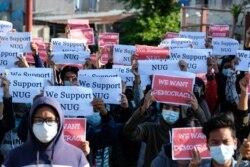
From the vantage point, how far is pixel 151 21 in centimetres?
2714

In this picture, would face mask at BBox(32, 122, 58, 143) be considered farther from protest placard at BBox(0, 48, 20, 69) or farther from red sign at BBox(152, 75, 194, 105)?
protest placard at BBox(0, 48, 20, 69)

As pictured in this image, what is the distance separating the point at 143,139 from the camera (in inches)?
231

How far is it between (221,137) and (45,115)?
111cm

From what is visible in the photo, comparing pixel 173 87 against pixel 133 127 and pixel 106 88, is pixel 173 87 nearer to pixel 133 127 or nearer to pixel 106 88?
pixel 133 127

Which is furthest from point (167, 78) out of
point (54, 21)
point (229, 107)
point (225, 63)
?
point (54, 21)

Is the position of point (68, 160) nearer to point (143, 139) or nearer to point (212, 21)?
point (143, 139)

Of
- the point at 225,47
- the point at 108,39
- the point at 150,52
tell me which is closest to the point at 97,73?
the point at 150,52

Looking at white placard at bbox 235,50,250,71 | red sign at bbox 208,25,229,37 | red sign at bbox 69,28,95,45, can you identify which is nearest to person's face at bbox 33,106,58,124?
white placard at bbox 235,50,250,71

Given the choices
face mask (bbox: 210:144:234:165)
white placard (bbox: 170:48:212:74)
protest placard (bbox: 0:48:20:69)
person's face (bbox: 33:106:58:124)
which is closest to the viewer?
face mask (bbox: 210:144:234:165)

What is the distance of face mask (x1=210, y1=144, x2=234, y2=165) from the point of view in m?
4.32

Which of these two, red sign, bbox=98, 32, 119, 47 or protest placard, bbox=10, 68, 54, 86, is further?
red sign, bbox=98, 32, 119, 47

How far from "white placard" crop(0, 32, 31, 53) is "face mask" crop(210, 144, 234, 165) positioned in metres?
5.65

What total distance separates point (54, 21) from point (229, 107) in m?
27.7

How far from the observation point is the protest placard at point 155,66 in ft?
25.2
